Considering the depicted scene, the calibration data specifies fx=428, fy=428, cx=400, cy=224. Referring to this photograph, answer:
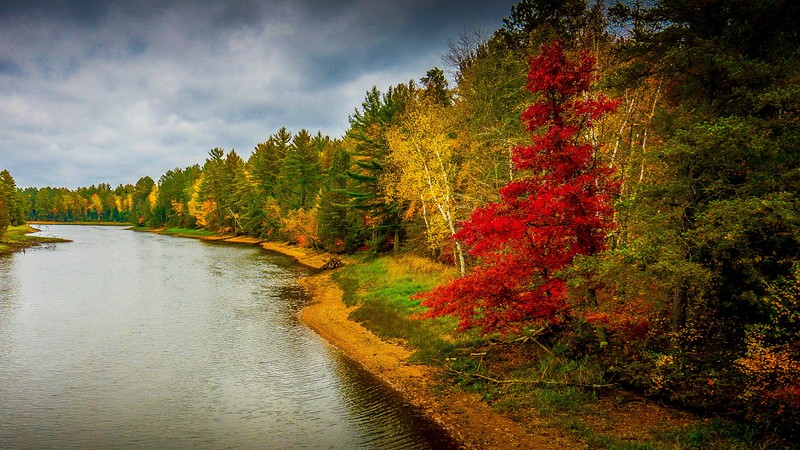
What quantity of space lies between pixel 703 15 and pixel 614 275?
686cm

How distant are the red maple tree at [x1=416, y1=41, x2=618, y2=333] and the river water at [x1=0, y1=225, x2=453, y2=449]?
4.77m

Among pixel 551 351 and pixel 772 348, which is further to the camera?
pixel 551 351

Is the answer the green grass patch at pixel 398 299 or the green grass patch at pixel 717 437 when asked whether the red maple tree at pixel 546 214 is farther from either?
the green grass patch at pixel 398 299

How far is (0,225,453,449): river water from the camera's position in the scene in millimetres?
12266

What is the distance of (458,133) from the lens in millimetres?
28250

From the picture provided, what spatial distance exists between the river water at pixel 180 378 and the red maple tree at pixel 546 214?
4.77 m

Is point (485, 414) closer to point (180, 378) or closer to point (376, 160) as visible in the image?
point (180, 378)

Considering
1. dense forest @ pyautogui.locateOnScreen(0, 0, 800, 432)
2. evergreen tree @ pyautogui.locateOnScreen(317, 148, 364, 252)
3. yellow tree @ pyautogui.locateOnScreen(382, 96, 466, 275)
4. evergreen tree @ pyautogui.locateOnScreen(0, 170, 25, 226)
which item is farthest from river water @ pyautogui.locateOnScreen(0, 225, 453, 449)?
evergreen tree @ pyautogui.locateOnScreen(0, 170, 25, 226)

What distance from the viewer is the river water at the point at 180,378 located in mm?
12266

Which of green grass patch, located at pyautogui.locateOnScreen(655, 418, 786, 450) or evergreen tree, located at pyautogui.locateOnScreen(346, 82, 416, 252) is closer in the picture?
green grass patch, located at pyautogui.locateOnScreen(655, 418, 786, 450)

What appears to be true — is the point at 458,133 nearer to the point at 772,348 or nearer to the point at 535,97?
the point at 535,97

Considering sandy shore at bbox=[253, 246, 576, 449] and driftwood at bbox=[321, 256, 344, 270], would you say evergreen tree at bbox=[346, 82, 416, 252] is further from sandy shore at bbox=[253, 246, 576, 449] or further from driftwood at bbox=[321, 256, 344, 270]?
sandy shore at bbox=[253, 246, 576, 449]

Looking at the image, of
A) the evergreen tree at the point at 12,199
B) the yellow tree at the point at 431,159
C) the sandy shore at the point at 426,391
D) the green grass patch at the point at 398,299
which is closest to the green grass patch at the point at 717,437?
the sandy shore at the point at 426,391

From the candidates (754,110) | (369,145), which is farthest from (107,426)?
(369,145)
